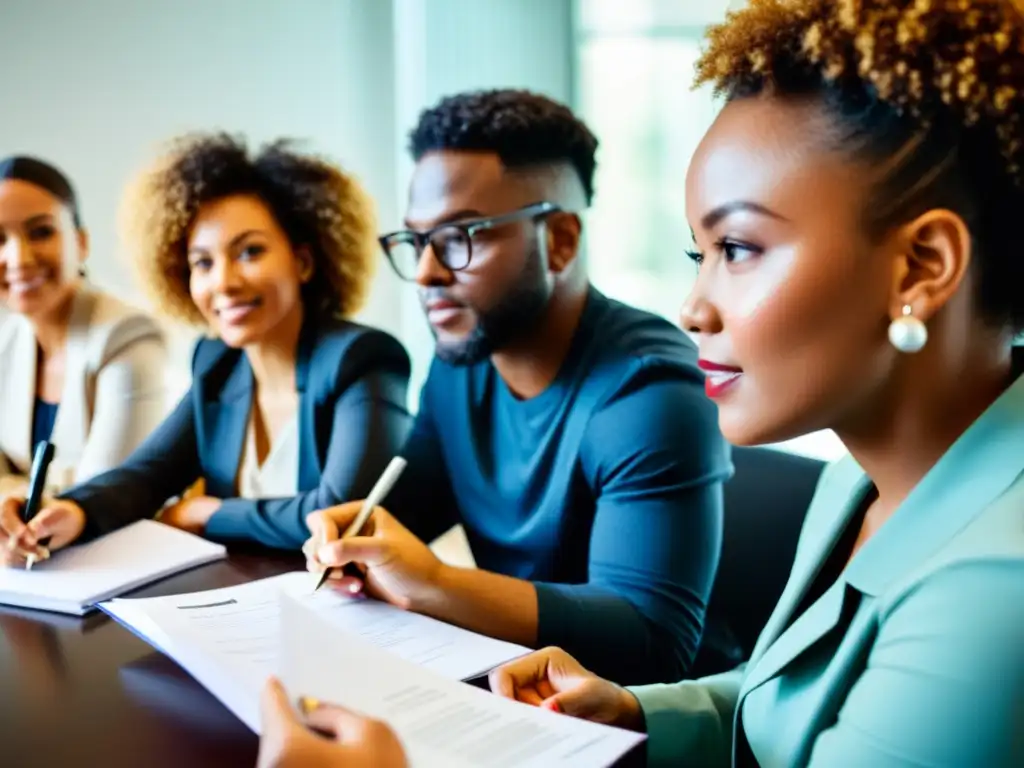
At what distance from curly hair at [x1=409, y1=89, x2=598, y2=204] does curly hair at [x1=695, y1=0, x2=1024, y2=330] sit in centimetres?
58

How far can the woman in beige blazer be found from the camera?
64.6 inches

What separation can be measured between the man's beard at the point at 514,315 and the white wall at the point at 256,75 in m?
1.28

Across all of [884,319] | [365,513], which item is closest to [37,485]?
[365,513]

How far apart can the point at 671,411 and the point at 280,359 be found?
689mm

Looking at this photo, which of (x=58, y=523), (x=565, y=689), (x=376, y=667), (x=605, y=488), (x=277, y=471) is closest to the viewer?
(x=376, y=667)

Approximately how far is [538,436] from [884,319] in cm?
60

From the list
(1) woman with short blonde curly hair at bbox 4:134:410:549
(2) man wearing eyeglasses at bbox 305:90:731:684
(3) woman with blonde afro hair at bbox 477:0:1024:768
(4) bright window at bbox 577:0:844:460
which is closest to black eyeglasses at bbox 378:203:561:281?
(2) man wearing eyeglasses at bbox 305:90:731:684

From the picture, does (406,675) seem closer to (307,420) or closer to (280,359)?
(307,420)

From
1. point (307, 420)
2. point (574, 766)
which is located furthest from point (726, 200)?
point (307, 420)

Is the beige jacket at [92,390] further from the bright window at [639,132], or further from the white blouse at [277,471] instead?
the bright window at [639,132]

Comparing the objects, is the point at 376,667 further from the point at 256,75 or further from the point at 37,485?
the point at 256,75

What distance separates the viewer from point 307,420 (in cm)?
136

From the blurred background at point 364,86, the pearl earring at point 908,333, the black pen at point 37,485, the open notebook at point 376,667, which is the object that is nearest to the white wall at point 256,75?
the blurred background at point 364,86

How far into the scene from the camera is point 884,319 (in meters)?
0.58
